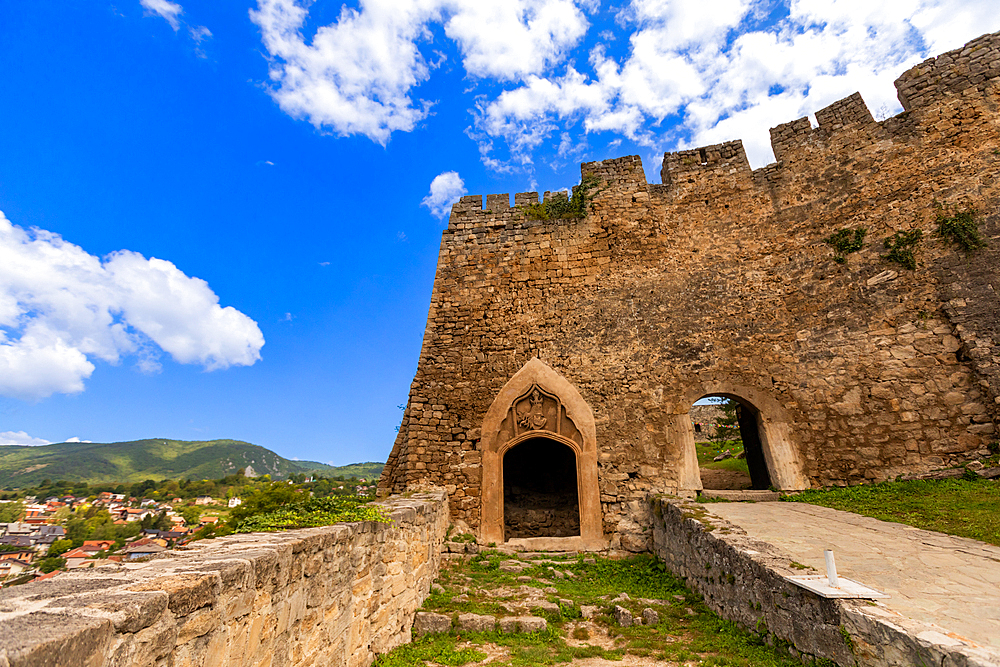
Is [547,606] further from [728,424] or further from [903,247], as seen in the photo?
[728,424]

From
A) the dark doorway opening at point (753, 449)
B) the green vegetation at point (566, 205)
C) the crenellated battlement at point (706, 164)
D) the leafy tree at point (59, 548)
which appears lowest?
the leafy tree at point (59, 548)

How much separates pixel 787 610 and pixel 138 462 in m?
96.4

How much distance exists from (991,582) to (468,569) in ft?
21.1

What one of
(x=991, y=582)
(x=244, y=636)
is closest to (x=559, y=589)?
(x=991, y=582)

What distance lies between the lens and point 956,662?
2201 mm

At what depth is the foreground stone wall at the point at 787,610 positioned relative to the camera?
2451 mm

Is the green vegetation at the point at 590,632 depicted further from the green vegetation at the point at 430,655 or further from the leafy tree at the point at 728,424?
the leafy tree at the point at 728,424

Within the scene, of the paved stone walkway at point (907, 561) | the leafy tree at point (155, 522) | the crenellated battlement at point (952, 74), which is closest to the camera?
the paved stone walkway at point (907, 561)

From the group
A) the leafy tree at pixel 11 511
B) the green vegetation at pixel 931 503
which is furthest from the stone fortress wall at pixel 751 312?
the leafy tree at pixel 11 511

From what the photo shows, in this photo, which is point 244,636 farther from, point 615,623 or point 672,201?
point 672,201

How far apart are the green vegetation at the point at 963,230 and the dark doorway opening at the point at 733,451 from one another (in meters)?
4.80

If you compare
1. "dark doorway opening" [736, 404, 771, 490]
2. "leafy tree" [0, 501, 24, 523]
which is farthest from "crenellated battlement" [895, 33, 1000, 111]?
"leafy tree" [0, 501, 24, 523]

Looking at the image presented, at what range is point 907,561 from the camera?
416cm

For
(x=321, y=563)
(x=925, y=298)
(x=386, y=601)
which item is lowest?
(x=386, y=601)
